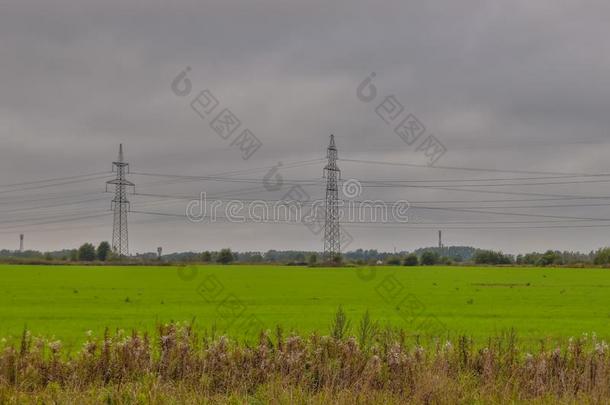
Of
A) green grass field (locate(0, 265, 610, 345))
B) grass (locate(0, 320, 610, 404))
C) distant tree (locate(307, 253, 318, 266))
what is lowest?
green grass field (locate(0, 265, 610, 345))

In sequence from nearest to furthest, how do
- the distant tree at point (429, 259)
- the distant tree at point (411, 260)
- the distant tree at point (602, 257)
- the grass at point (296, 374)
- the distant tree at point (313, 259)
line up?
the grass at point (296, 374)
the distant tree at point (602, 257)
the distant tree at point (313, 259)
the distant tree at point (411, 260)
the distant tree at point (429, 259)

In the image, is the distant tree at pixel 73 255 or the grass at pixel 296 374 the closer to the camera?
the grass at pixel 296 374

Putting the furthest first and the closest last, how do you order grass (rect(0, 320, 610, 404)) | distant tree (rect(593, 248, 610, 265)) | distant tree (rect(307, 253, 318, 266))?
distant tree (rect(307, 253, 318, 266)) < distant tree (rect(593, 248, 610, 265)) < grass (rect(0, 320, 610, 404))

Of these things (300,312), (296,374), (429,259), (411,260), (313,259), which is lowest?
(300,312)

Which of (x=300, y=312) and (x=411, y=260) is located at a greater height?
(x=411, y=260)

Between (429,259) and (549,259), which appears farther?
(429,259)

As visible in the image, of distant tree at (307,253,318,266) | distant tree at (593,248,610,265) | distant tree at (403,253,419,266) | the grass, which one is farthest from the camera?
distant tree at (403,253,419,266)

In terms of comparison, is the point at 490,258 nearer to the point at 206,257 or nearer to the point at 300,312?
the point at 206,257

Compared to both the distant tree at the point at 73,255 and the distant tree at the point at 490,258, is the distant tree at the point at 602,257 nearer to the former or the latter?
the distant tree at the point at 490,258

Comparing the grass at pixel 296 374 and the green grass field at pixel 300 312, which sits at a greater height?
the grass at pixel 296 374

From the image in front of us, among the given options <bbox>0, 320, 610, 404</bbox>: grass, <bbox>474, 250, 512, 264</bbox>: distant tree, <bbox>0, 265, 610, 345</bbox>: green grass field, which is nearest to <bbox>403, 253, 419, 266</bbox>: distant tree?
<bbox>474, 250, 512, 264</bbox>: distant tree

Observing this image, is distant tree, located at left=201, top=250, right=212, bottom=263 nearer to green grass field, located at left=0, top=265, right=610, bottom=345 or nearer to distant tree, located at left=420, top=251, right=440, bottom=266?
distant tree, located at left=420, top=251, right=440, bottom=266

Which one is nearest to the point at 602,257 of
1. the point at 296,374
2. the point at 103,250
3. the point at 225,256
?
the point at 225,256

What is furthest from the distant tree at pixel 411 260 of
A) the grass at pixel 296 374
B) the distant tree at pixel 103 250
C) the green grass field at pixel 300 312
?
the grass at pixel 296 374
